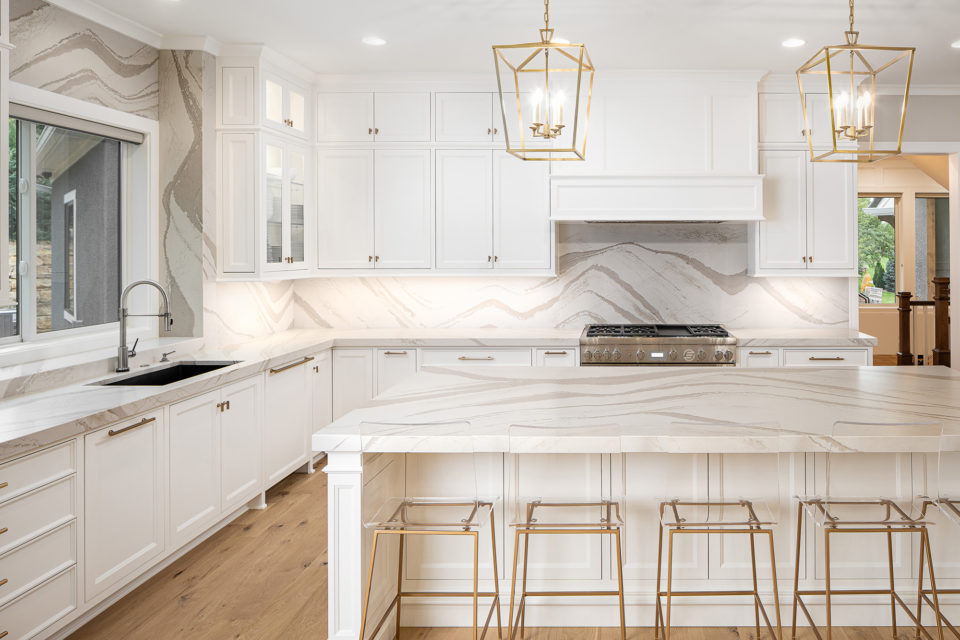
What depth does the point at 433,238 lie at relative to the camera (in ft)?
17.2

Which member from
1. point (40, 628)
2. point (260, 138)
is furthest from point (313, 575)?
point (260, 138)

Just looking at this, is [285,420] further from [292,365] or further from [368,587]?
[368,587]

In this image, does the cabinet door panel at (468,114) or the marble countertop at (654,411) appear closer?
the marble countertop at (654,411)

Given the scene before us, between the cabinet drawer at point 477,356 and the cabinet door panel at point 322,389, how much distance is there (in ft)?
2.09

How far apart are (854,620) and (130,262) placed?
3.96 metres

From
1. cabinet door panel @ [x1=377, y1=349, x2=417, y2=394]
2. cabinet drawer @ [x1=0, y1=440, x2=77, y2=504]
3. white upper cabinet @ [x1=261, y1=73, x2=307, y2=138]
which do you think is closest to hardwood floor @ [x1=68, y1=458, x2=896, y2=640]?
cabinet drawer @ [x1=0, y1=440, x2=77, y2=504]

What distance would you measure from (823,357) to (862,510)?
2.83m

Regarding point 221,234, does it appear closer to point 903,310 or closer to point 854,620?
point 854,620

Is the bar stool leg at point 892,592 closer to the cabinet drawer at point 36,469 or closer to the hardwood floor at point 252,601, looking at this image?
the hardwood floor at point 252,601

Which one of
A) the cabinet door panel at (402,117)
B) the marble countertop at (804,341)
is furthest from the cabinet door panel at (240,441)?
the marble countertop at (804,341)

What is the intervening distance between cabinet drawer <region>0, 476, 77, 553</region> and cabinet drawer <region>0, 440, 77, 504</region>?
2cm

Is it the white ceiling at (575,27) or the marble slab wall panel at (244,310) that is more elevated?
the white ceiling at (575,27)

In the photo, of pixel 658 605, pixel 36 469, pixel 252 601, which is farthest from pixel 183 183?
pixel 658 605

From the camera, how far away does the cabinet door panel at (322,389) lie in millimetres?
4770
